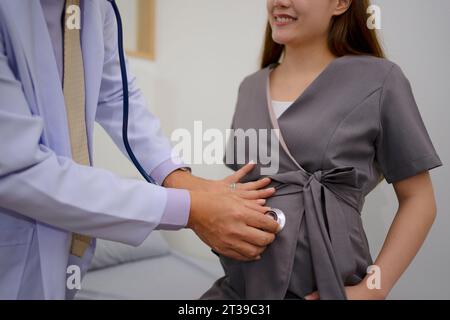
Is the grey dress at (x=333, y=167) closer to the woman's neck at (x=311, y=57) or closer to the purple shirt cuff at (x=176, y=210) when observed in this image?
the woman's neck at (x=311, y=57)

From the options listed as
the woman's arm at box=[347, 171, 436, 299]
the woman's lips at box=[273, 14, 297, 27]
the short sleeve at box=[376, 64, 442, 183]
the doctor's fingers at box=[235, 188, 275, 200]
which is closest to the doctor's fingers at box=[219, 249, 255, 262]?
the doctor's fingers at box=[235, 188, 275, 200]

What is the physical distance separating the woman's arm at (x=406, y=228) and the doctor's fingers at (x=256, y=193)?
0.80 ft

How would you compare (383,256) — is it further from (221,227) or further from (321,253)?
(221,227)

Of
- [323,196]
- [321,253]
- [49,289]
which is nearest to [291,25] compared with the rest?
[323,196]

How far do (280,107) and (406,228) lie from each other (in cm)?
36

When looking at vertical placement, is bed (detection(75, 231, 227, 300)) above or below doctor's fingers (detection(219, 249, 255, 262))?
below

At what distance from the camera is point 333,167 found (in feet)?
2.50

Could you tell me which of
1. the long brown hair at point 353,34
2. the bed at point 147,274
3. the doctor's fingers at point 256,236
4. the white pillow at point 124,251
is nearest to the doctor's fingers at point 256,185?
the doctor's fingers at point 256,236

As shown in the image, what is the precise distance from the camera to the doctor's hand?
2.25 feet

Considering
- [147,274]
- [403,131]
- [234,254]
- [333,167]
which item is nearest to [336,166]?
[333,167]

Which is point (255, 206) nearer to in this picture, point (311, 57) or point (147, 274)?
point (311, 57)

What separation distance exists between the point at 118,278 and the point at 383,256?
3.44 feet

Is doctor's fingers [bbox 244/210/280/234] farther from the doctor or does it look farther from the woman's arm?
the woman's arm

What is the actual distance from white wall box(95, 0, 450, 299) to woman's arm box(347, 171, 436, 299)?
20cm
